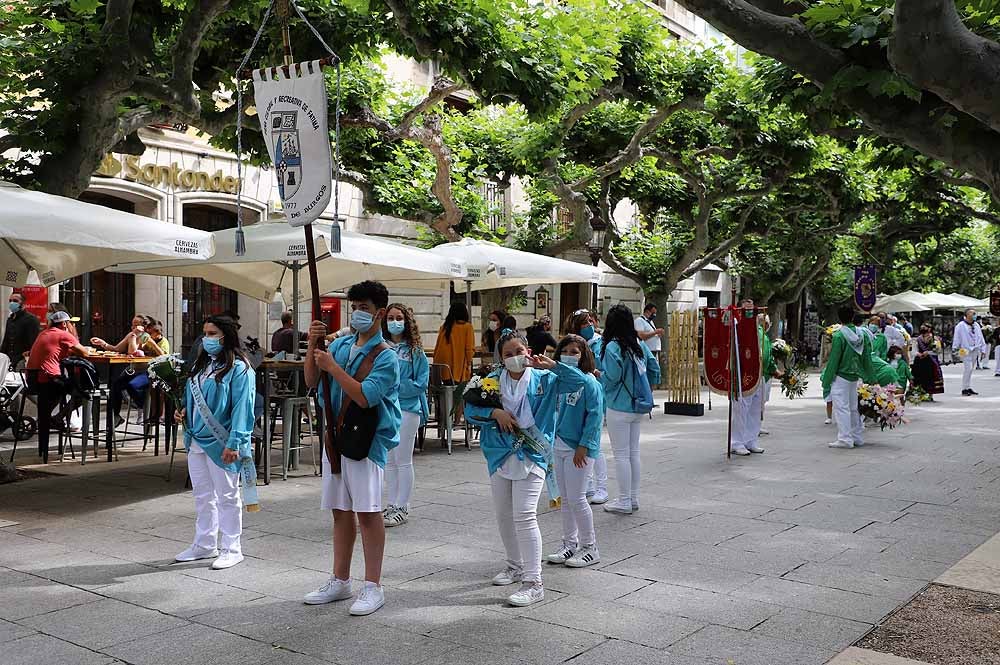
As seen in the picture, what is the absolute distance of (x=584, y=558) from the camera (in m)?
6.32

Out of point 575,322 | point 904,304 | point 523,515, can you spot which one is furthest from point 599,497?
point 904,304

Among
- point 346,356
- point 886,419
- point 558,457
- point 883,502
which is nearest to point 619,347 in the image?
point 558,457

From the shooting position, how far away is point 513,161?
18.9m

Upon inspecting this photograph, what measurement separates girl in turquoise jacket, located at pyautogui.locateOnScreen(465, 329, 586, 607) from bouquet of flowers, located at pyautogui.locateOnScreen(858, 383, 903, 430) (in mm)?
8201

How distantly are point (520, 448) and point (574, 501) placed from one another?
934 mm

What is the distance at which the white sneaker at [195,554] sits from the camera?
6352 mm

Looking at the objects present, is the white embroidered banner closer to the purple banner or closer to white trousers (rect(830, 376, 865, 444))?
white trousers (rect(830, 376, 865, 444))

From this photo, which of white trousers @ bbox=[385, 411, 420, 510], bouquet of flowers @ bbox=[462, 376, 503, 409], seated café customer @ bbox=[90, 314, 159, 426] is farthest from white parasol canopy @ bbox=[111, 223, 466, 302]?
bouquet of flowers @ bbox=[462, 376, 503, 409]

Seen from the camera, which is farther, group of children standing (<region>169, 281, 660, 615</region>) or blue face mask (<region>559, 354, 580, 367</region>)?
blue face mask (<region>559, 354, 580, 367</region>)

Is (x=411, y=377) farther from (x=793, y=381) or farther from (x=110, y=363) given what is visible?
(x=793, y=381)

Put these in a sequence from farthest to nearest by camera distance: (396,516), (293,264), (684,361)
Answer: (684,361) < (293,264) < (396,516)

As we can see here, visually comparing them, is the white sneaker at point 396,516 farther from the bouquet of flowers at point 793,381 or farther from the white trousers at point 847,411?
the bouquet of flowers at point 793,381

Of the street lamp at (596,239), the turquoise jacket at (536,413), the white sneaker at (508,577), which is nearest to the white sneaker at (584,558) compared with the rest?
the white sneaker at (508,577)

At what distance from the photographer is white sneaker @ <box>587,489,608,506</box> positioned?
850 centimetres
